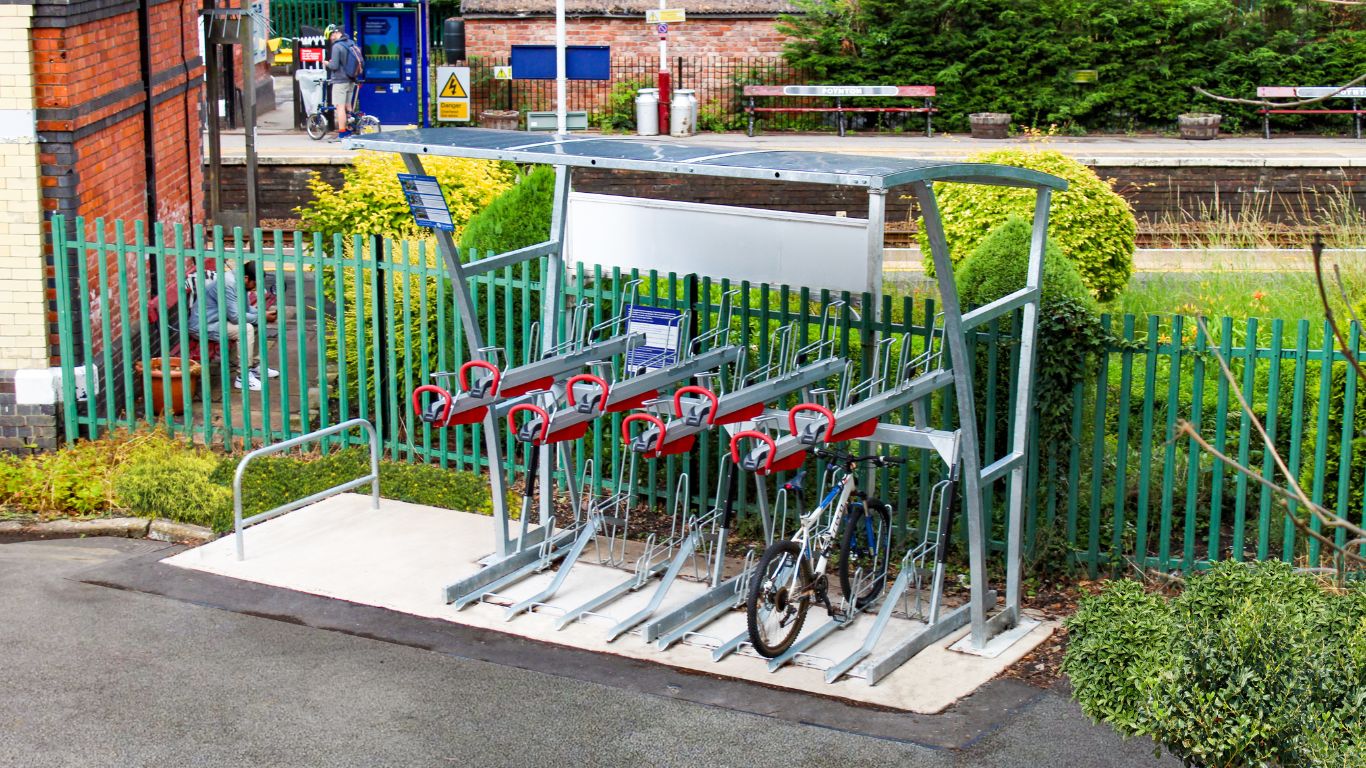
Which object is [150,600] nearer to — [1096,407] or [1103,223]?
[1096,407]

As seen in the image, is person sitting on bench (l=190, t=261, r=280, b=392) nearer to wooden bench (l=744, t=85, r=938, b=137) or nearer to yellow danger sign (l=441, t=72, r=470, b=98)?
yellow danger sign (l=441, t=72, r=470, b=98)

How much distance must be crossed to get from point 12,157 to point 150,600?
3674 millimetres

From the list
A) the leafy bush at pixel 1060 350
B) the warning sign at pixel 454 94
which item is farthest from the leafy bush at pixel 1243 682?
the warning sign at pixel 454 94

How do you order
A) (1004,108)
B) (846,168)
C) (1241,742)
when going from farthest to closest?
1. (1004,108)
2. (846,168)
3. (1241,742)

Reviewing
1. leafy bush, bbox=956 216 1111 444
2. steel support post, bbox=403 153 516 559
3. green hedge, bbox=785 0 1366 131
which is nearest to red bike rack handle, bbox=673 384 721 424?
steel support post, bbox=403 153 516 559

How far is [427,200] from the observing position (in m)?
8.06

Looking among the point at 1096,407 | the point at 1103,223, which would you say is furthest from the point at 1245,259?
the point at 1096,407

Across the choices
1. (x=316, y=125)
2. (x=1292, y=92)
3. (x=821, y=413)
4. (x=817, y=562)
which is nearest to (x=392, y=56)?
(x=316, y=125)

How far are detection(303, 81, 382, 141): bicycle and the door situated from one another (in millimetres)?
1437

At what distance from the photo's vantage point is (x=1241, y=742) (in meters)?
5.09

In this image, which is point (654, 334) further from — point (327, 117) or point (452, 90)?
point (327, 117)

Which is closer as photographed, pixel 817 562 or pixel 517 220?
pixel 817 562

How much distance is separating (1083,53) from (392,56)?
47.5 feet

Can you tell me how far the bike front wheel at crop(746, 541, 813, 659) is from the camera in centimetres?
701
